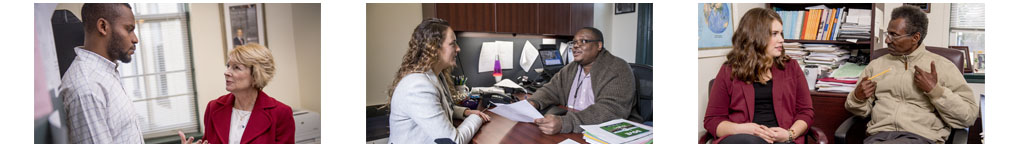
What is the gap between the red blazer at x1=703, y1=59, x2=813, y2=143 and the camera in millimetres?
1941

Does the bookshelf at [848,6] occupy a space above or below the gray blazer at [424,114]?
above

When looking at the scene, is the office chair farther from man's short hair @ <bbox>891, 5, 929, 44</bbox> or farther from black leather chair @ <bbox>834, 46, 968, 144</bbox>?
man's short hair @ <bbox>891, 5, 929, 44</bbox>

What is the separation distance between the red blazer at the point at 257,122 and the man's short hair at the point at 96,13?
1.46ft

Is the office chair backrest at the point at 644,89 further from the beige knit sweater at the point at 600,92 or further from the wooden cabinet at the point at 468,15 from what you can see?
the wooden cabinet at the point at 468,15

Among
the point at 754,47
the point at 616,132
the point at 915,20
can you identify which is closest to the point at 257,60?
the point at 616,132

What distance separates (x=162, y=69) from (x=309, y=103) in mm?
519

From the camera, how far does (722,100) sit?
6.53ft

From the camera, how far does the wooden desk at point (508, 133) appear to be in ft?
6.62

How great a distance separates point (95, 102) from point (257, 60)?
577mm

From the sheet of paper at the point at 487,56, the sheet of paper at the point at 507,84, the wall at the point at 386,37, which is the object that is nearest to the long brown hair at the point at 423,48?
the wall at the point at 386,37

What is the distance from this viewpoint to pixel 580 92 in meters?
1.98

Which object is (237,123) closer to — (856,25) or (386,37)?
(386,37)

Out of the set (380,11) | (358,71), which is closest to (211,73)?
(358,71)
